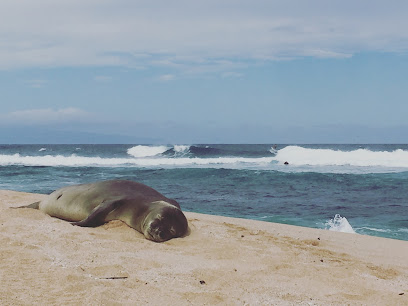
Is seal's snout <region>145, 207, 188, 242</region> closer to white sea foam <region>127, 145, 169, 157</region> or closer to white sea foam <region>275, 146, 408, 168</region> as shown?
white sea foam <region>275, 146, 408, 168</region>

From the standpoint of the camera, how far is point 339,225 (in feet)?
35.3

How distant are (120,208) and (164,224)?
1029 millimetres

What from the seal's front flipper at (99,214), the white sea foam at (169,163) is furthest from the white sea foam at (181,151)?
the seal's front flipper at (99,214)

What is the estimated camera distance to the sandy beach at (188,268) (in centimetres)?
399

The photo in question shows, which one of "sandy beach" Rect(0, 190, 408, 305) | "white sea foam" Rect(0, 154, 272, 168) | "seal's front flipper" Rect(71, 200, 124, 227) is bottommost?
"white sea foam" Rect(0, 154, 272, 168)

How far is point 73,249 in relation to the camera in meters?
5.41

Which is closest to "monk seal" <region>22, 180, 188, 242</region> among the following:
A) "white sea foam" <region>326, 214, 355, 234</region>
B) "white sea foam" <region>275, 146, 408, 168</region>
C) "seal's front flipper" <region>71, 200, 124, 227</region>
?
"seal's front flipper" <region>71, 200, 124, 227</region>

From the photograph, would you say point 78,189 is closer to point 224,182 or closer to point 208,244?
point 208,244

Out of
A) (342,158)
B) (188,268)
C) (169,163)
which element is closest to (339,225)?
(188,268)

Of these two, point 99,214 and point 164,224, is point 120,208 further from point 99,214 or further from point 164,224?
point 164,224

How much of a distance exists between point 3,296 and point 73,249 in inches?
68.6

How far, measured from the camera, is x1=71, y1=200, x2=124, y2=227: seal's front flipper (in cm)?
696

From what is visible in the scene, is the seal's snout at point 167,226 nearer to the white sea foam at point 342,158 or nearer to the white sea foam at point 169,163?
the white sea foam at point 169,163

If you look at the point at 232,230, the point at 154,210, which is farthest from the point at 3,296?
the point at 232,230
